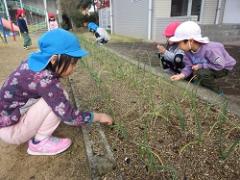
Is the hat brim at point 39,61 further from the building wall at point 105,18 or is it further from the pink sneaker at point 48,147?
the building wall at point 105,18

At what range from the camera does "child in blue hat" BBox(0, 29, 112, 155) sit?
1.69 m

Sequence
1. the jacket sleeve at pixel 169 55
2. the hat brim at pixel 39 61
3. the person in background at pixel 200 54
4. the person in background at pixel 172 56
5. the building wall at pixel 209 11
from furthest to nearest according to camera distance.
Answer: the building wall at pixel 209 11
the jacket sleeve at pixel 169 55
the person in background at pixel 172 56
the person in background at pixel 200 54
the hat brim at pixel 39 61

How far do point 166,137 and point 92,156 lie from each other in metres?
0.58

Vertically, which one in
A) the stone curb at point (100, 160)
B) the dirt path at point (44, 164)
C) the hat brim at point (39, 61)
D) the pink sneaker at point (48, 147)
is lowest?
the dirt path at point (44, 164)

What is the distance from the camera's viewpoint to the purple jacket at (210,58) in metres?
2.83

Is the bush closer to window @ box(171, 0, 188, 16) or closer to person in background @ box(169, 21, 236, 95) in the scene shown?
window @ box(171, 0, 188, 16)

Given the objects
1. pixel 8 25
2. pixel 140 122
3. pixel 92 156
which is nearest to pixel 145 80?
pixel 140 122

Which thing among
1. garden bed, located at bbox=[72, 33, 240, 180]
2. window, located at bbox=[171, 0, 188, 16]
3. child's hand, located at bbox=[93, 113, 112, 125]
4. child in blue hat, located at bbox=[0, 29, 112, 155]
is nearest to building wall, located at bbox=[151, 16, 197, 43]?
window, located at bbox=[171, 0, 188, 16]

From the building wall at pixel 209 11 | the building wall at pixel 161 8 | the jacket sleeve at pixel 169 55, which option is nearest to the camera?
the jacket sleeve at pixel 169 55

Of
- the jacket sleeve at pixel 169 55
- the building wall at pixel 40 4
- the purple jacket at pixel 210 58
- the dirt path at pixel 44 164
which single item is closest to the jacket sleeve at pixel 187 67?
the purple jacket at pixel 210 58

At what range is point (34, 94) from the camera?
1831 millimetres

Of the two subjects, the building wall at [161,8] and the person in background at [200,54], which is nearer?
the person in background at [200,54]

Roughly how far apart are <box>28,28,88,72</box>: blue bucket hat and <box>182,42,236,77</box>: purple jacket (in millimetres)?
1660

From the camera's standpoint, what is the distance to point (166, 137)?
6.27ft
